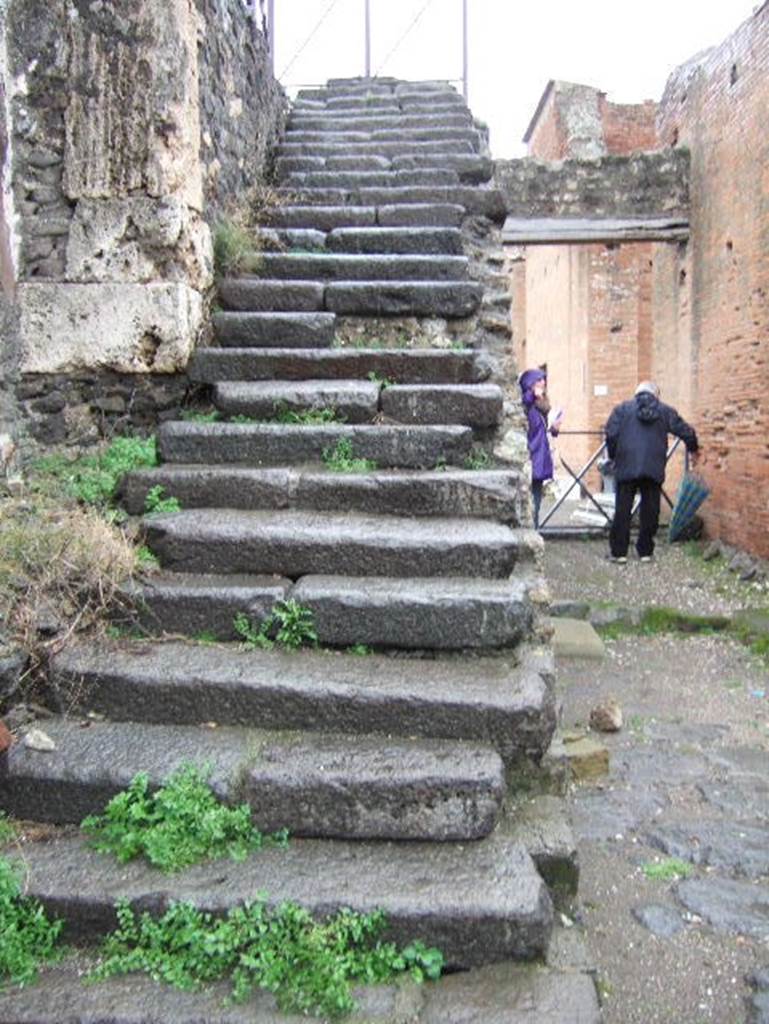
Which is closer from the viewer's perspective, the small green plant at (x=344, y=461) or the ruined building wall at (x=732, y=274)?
the small green plant at (x=344, y=461)

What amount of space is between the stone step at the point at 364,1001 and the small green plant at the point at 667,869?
3.72 ft

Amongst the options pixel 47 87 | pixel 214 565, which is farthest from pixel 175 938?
pixel 47 87

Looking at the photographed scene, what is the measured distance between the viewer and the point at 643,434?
8484 millimetres

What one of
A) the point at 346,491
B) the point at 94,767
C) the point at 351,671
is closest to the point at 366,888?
the point at 351,671

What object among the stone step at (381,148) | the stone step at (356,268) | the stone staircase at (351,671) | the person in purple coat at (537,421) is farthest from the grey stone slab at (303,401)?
the person in purple coat at (537,421)

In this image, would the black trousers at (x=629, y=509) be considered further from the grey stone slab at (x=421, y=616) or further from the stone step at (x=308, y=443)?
the grey stone slab at (x=421, y=616)

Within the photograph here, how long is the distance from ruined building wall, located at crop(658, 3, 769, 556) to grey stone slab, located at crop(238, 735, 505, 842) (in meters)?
6.82

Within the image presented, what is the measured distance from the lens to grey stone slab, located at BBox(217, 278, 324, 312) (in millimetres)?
4961

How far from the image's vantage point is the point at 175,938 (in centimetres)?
220

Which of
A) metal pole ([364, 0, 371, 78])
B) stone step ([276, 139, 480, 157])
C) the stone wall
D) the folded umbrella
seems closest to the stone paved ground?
the folded umbrella

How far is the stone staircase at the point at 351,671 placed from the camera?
227 centimetres

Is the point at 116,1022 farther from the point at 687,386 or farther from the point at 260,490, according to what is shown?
the point at 687,386

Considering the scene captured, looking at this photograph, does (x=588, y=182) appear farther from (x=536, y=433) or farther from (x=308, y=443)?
(x=308, y=443)

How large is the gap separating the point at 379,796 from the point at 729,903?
1341 millimetres
